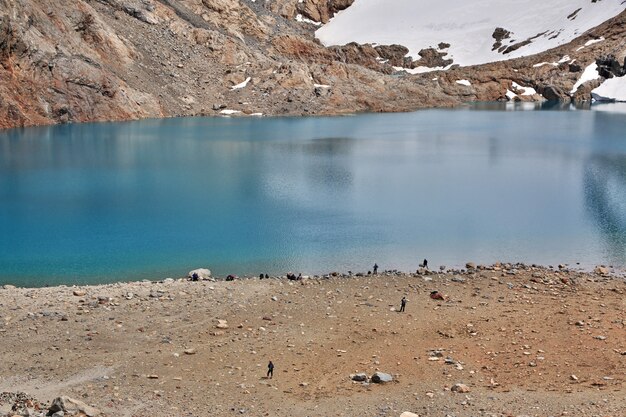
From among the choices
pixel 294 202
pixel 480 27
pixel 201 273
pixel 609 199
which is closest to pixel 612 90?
pixel 480 27

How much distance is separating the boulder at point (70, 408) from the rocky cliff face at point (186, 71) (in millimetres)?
64776

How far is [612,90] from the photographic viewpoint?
13912 cm

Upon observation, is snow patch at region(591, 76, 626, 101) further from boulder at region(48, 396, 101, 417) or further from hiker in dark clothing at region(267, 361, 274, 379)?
boulder at region(48, 396, 101, 417)

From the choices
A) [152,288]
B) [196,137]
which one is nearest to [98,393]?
[152,288]

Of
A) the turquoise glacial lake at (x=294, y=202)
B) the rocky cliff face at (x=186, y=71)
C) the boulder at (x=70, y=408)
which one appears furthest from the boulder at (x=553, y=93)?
the boulder at (x=70, y=408)

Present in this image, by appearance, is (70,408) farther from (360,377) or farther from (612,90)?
(612,90)

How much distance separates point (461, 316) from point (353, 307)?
3.07 metres

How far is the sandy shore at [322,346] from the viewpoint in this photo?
13930 mm

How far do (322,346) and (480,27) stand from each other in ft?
607

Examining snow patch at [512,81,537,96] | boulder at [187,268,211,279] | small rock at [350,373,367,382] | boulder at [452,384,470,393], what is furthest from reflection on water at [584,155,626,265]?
snow patch at [512,81,537,96]

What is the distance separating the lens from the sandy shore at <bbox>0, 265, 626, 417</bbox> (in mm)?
13930

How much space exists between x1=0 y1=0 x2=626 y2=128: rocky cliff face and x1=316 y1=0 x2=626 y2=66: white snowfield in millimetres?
20569

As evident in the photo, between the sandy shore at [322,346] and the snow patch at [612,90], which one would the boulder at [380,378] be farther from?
the snow patch at [612,90]

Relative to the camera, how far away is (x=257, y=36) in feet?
391
